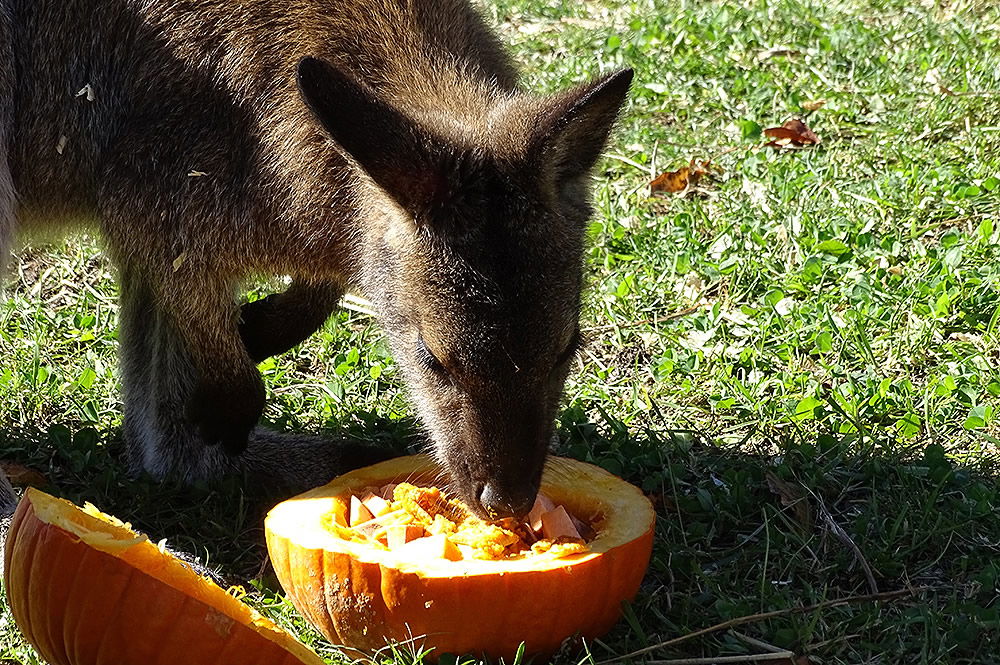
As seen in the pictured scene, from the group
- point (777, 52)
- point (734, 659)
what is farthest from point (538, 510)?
point (777, 52)

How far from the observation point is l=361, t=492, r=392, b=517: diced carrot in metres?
3.08

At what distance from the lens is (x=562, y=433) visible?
399 cm

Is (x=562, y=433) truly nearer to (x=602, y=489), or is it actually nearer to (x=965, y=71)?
(x=602, y=489)

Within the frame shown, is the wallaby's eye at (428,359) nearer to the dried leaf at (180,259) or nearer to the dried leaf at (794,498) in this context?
the dried leaf at (180,259)

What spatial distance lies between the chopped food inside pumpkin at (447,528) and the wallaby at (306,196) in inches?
3.2

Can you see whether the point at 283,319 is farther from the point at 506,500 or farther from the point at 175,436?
the point at 506,500

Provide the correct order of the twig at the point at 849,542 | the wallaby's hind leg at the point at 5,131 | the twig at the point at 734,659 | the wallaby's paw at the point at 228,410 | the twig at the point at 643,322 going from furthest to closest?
the twig at the point at 643,322 → the wallaby's paw at the point at 228,410 → the wallaby's hind leg at the point at 5,131 → the twig at the point at 849,542 → the twig at the point at 734,659

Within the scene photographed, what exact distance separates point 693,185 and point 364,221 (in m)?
2.42

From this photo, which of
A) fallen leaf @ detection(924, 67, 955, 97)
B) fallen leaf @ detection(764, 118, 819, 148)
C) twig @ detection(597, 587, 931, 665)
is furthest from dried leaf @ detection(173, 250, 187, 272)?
fallen leaf @ detection(924, 67, 955, 97)

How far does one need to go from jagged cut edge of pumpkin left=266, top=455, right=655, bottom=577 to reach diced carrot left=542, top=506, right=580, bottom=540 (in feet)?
0.21

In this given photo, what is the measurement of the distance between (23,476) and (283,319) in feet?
2.86

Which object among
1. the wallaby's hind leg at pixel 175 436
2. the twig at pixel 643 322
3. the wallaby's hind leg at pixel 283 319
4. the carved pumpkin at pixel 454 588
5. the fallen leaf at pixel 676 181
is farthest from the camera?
the fallen leaf at pixel 676 181

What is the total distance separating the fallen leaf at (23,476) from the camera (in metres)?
3.79

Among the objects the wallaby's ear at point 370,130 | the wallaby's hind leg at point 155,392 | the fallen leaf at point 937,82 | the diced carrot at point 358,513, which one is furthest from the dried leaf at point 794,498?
the fallen leaf at point 937,82
